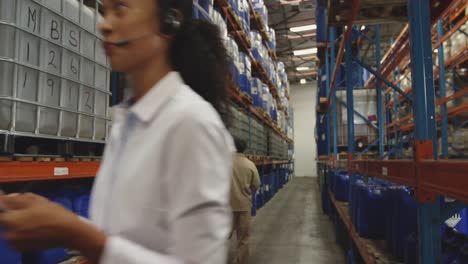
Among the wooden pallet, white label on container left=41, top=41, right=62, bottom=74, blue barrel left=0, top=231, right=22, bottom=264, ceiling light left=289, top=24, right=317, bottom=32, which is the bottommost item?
blue barrel left=0, top=231, right=22, bottom=264

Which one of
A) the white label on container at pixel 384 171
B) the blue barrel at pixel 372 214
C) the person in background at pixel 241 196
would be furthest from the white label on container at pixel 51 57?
the person in background at pixel 241 196

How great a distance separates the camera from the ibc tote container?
62.4 inches

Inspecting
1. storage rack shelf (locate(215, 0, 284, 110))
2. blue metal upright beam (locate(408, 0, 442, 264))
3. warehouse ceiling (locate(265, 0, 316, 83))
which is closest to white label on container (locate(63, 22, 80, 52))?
blue metal upright beam (locate(408, 0, 442, 264))

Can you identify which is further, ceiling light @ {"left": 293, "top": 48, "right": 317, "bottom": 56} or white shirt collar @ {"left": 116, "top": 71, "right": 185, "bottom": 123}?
ceiling light @ {"left": 293, "top": 48, "right": 317, "bottom": 56}

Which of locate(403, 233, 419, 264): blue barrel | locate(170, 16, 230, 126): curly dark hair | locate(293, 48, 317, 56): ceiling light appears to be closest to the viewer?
locate(170, 16, 230, 126): curly dark hair

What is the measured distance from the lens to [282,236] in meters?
5.68

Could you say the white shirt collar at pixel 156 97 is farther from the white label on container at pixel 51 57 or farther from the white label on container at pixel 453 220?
the white label on container at pixel 453 220

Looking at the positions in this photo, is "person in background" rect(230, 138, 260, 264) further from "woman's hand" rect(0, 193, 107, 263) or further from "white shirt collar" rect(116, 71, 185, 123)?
"woman's hand" rect(0, 193, 107, 263)

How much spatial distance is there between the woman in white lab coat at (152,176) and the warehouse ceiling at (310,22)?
3.38m

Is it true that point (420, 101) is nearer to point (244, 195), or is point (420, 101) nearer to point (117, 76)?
point (117, 76)

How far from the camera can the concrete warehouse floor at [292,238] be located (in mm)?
4516

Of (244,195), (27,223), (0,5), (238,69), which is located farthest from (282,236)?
(27,223)

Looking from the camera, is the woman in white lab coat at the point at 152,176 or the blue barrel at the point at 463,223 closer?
the woman in white lab coat at the point at 152,176

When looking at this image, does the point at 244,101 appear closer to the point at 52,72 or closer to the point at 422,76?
the point at 422,76
